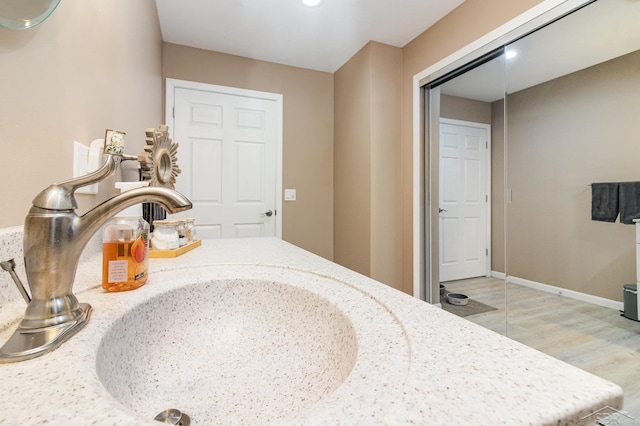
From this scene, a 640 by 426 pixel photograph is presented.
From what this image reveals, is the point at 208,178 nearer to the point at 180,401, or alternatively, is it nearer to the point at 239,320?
the point at 239,320

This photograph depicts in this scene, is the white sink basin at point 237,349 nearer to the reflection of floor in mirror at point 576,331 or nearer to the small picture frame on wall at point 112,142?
the small picture frame on wall at point 112,142

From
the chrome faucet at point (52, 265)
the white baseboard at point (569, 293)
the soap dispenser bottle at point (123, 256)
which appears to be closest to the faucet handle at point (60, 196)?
the chrome faucet at point (52, 265)

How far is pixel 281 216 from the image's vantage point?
2.86m

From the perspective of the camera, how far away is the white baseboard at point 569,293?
183cm

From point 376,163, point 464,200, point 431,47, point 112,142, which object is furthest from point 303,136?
point 112,142

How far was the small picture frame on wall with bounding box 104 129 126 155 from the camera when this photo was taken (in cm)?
90

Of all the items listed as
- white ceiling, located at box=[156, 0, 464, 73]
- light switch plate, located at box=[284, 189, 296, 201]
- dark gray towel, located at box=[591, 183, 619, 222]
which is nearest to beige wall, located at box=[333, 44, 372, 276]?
white ceiling, located at box=[156, 0, 464, 73]

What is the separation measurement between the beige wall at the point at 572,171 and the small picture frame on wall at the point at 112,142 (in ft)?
8.14

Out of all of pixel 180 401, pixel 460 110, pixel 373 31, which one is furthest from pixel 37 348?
pixel 460 110

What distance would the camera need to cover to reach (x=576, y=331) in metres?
1.95

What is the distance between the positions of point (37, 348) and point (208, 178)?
96.6 inches

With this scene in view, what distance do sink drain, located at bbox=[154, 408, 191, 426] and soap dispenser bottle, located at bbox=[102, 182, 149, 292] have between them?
256 mm

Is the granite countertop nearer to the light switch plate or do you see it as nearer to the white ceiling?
the white ceiling

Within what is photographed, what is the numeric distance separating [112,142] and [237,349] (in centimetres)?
78
